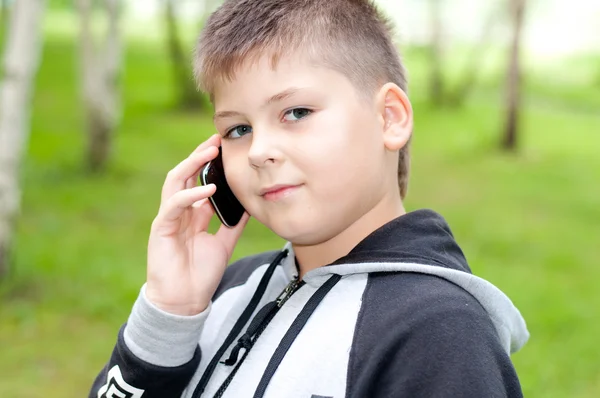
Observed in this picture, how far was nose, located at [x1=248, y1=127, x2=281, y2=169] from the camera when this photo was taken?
162cm

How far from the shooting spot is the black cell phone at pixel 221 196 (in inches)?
76.6

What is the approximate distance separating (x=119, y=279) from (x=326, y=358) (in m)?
4.13

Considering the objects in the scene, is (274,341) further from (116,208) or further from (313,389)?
(116,208)

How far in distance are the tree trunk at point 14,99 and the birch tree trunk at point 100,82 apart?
353cm

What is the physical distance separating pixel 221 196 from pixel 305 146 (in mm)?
440

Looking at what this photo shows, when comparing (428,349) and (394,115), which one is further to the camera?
(394,115)

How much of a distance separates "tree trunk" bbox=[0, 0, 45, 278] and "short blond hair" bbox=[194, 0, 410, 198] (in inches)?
133

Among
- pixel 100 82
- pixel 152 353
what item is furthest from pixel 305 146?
pixel 100 82

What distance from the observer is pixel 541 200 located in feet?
28.9

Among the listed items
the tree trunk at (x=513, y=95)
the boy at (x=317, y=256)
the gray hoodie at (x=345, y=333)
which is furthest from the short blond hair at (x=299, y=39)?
the tree trunk at (x=513, y=95)

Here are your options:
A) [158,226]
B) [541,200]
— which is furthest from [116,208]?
[158,226]

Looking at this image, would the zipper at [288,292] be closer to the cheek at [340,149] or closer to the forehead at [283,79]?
the cheek at [340,149]

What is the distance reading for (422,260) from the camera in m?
1.61

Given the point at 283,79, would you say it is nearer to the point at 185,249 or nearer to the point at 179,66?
the point at 185,249
